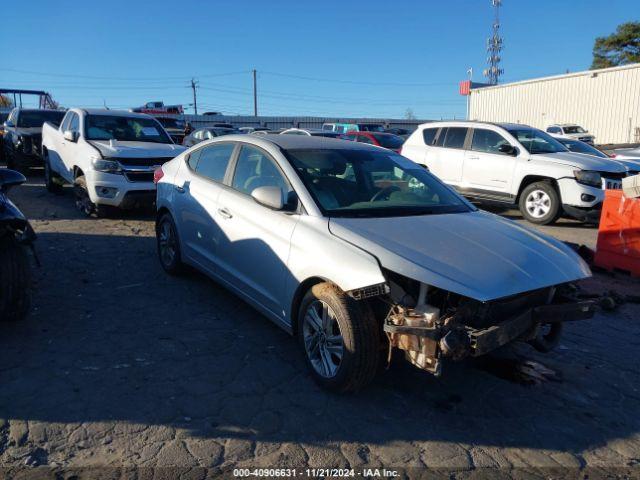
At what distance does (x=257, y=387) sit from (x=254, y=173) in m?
1.81

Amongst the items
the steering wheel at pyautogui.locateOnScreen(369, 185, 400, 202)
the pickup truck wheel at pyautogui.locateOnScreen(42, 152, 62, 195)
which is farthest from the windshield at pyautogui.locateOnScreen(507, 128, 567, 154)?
the pickup truck wheel at pyautogui.locateOnScreen(42, 152, 62, 195)

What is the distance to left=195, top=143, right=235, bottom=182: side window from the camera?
5.10 meters

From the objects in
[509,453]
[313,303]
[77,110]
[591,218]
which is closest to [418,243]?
[313,303]

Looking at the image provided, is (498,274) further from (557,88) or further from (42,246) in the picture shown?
(557,88)

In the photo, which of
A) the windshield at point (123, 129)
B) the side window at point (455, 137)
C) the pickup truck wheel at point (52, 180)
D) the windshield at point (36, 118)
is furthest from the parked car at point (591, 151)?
the windshield at point (36, 118)

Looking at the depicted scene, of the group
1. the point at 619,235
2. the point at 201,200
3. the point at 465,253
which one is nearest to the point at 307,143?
the point at 201,200

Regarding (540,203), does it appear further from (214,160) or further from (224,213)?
(224,213)

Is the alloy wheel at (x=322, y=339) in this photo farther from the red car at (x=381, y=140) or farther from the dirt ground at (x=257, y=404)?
the red car at (x=381, y=140)

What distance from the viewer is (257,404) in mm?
3480

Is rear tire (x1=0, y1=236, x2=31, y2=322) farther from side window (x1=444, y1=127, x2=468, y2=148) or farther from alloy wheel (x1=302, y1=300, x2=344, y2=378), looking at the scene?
side window (x1=444, y1=127, x2=468, y2=148)

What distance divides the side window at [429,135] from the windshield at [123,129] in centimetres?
519

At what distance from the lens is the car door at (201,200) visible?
4973mm

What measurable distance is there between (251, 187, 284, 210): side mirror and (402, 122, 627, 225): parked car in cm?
691

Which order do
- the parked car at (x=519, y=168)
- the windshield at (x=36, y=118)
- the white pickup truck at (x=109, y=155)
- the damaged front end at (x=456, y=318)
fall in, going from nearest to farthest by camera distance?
the damaged front end at (x=456, y=318), the white pickup truck at (x=109, y=155), the parked car at (x=519, y=168), the windshield at (x=36, y=118)
